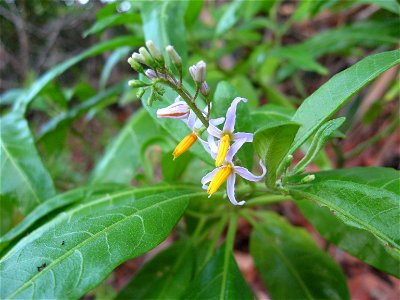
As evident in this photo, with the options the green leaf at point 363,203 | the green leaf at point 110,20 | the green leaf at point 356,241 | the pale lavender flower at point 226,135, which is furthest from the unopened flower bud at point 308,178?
the green leaf at point 110,20

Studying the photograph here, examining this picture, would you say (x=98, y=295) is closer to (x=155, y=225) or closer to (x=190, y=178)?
(x=190, y=178)

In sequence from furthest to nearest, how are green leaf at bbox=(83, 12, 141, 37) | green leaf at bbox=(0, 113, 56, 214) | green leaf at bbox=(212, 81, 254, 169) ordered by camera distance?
1. green leaf at bbox=(83, 12, 141, 37)
2. green leaf at bbox=(0, 113, 56, 214)
3. green leaf at bbox=(212, 81, 254, 169)

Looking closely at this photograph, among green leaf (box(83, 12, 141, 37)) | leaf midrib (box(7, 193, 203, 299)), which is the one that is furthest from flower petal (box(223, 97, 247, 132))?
green leaf (box(83, 12, 141, 37))

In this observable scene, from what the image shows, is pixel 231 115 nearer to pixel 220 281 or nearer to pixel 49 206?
pixel 220 281

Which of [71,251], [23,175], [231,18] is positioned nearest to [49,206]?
[23,175]

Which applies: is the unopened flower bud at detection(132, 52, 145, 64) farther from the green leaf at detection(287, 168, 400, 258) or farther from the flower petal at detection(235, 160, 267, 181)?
the green leaf at detection(287, 168, 400, 258)

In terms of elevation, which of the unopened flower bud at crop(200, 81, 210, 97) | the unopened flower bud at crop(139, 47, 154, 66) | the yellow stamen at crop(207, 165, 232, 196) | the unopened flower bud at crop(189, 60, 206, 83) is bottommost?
the yellow stamen at crop(207, 165, 232, 196)

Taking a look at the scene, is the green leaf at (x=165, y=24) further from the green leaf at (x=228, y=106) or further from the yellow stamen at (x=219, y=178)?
the yellow stamen at (x=219, y=178)
